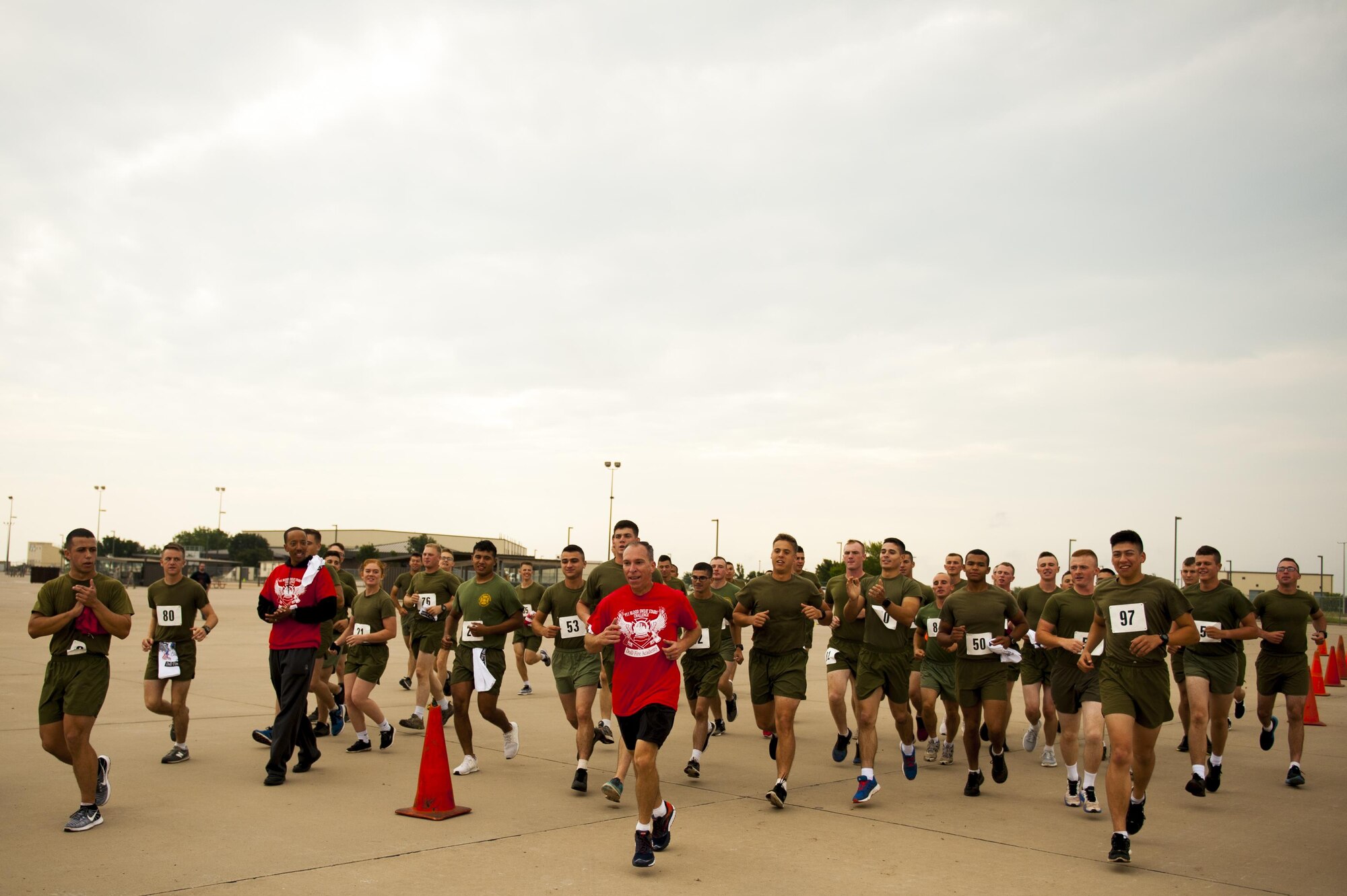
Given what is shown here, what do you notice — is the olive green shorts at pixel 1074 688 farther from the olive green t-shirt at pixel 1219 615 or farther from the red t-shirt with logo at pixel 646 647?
the red t-shirt with logo at pixel 646 647

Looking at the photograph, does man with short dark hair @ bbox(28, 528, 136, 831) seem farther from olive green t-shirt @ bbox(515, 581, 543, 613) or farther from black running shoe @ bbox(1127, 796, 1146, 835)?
black running shoe @ bbox(1127, 796, 1146, 835)

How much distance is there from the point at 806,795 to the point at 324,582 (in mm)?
4761

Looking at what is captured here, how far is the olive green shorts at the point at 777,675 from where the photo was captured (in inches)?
343

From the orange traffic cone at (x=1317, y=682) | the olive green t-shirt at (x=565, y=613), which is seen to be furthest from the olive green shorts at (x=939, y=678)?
the orange traffic cone at (x=1317, y=682)

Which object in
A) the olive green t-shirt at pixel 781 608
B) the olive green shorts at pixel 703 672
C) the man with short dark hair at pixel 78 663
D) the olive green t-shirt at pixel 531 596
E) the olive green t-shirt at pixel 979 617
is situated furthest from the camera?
the olive green t-shirt at pixel 531 596

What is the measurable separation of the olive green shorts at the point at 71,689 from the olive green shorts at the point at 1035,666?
8531mm

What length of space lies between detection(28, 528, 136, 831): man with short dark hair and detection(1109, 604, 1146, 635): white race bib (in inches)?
278

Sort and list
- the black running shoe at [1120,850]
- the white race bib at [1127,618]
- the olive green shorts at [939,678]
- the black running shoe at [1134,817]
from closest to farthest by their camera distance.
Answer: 1. the black running shoe at [1120,850]
2. the black running shoe at [1134,817]
3. the white race bib at [1127,618]
4. the olive green shorts at [939,678]

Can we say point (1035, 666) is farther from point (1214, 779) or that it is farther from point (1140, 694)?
point (1140, 694)

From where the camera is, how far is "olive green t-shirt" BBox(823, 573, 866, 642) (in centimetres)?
994

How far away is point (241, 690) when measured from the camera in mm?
15734

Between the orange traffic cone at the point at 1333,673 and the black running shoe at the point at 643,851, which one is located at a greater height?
the black running shoe at the point at 643,851

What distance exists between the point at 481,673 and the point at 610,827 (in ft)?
8.32

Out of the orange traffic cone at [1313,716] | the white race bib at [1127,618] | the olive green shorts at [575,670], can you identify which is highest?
the white race bib at [1127,618]
